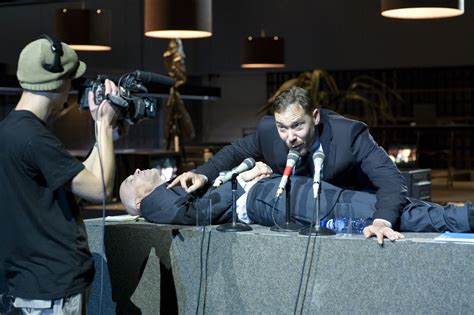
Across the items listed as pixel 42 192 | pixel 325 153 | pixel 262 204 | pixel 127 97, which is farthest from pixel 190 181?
pixel 42 192

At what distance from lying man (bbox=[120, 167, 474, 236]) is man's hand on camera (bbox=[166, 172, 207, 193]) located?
6 centimetres

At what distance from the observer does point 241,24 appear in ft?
49.5

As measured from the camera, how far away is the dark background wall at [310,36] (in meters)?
13.6

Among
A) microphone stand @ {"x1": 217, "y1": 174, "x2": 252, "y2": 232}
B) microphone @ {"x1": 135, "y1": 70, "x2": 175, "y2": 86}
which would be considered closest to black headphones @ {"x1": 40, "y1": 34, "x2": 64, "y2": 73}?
microphone @ {"x1": 135, "y1": 70, "x2": 175, "y2": 86}

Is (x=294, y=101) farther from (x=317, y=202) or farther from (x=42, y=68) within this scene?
(x=42, y=68)

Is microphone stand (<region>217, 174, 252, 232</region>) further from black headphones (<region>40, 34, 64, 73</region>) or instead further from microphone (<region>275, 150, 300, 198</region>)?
black headphones (<region>40, 34, 64, 73</region>)

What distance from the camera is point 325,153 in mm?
3637

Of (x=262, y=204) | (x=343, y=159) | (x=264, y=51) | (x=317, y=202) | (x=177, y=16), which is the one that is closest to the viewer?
(x=317, y=202)

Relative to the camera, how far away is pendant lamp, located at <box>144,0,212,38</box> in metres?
6.65

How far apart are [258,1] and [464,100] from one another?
3903 millimetres

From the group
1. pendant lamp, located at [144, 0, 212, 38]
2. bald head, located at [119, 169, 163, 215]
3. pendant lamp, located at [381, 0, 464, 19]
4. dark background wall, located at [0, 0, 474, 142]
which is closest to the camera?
bald head, located at [119, 169, 163, 215]

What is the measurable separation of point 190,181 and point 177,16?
3.14m

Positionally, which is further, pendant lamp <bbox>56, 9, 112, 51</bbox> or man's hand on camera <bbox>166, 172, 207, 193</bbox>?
pendant lamp <bbox>56, 9, 112, 51</bbox>

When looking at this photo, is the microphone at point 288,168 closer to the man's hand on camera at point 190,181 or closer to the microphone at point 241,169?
the microphone at point 241,169
